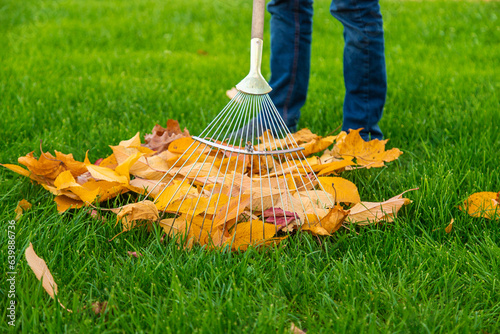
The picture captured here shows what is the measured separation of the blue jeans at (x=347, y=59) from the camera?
2.24 m

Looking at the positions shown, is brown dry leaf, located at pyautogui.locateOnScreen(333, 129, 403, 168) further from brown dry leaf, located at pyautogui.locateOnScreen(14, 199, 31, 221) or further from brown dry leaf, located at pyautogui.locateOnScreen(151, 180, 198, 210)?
brown dry leaf, located at pyautogui.locateOnScreen(14, 199, 31, 221)

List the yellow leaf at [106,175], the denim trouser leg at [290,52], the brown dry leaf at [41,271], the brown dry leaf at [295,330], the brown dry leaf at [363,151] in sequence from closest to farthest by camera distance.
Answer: the brown dry leaf at [295,330]
the brown dry leaf at [41,271]
the yellow leaf at [106,175]
the brown dry leaf at [363,151]
the denim trouser leg at [290,52]

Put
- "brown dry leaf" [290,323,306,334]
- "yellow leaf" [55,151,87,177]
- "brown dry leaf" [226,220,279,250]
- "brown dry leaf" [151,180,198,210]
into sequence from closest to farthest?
1. "brown dry leaf" [290,323,306,334]
2. "brown dry leaf" [226,220,279,250]
3. "brown dry leaf" [151,180,198,210]
4. "yellow leaf" [55,151,87,177]

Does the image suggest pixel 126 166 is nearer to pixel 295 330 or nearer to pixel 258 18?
pixel 258 18

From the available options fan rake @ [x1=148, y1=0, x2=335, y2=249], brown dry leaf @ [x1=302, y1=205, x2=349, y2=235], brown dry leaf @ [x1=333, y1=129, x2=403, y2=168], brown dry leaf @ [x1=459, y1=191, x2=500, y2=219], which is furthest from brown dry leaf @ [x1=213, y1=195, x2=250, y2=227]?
brown dry leaf @ [x1=459, y1=191, x2=500, y2=219]

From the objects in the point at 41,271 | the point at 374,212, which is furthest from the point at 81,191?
the point at 374,212

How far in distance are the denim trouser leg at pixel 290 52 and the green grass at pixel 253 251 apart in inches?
7.3

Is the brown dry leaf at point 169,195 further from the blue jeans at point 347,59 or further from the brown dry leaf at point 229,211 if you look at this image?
the blue jeans at point 347,59

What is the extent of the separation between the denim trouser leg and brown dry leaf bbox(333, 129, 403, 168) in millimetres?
A: 615

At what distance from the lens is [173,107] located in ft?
9.71

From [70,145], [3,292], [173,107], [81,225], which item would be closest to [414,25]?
[173,107]

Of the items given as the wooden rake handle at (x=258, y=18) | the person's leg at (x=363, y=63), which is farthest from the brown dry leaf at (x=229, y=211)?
the person's leg at (x=363, y=63)

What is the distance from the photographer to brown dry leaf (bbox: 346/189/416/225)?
1.63m

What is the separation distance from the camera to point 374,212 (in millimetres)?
1654
